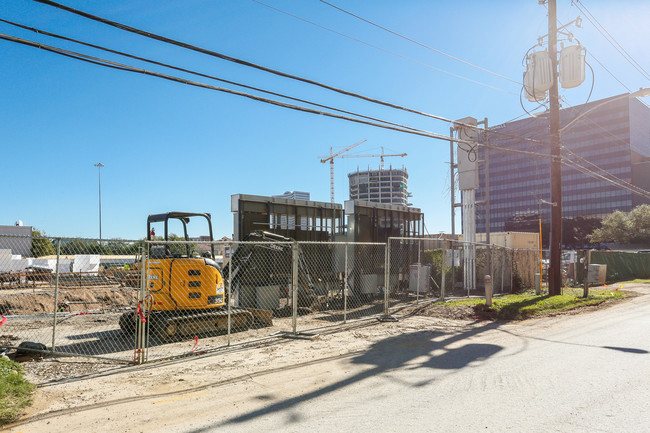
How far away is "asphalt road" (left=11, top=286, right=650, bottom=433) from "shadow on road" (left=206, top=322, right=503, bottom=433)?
18 mm

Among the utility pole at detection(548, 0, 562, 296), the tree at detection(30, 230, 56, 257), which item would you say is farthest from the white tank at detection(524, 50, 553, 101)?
the tree at detection(30, 230, 56, 257)

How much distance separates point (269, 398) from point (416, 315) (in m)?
7.80

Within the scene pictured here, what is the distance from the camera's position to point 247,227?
1454cm

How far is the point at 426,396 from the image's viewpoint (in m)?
5.44

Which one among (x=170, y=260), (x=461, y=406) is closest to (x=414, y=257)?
(x=170, y=260)

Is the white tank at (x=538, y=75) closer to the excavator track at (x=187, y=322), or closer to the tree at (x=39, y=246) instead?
the excavator track at (x=187, y=322)

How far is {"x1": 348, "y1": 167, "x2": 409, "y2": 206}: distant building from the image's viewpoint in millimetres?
154000

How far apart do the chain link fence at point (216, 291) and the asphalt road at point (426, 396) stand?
96.6 inches

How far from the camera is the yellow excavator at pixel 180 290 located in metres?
9.00

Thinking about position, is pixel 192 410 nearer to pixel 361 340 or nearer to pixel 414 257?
pixel 361 340

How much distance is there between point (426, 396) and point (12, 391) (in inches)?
213

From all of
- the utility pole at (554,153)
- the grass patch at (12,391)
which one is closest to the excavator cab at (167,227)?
the grass patch at (12,391)

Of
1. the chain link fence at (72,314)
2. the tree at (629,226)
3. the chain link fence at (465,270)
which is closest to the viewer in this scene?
the chain link fence at (72,314)

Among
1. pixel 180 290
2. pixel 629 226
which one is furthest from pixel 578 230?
pixel 180 290
